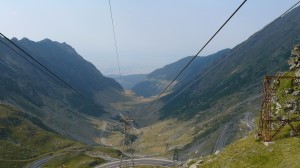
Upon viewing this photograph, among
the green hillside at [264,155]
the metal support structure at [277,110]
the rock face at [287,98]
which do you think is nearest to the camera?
the green hillside at [264,155]

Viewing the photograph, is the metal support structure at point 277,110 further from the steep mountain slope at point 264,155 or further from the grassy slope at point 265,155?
the steep mountain slope at point 264,155

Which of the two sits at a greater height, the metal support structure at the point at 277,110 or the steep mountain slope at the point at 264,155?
the metal support structure at the point at 277,110

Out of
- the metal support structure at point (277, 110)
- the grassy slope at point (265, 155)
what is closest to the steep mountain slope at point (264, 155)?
the grassy slope at point (265, 155)

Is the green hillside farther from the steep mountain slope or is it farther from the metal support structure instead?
the metal support structure

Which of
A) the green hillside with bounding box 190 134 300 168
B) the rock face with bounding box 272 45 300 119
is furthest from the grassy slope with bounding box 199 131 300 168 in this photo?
the rock face with bounding box 272 45 300 119

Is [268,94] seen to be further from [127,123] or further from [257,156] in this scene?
[127,123]

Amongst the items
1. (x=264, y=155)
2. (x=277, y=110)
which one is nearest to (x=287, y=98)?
(x=277, y=110)

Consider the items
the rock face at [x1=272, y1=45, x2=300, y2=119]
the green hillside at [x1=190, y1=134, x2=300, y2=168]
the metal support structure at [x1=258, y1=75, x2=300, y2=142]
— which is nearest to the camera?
the green hillside at [x1=190, y1=134, x2=300, y2=168]

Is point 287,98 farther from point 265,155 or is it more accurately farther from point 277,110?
point 265,155

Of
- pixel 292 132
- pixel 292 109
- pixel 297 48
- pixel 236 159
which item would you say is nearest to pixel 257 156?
pixel 236 159
